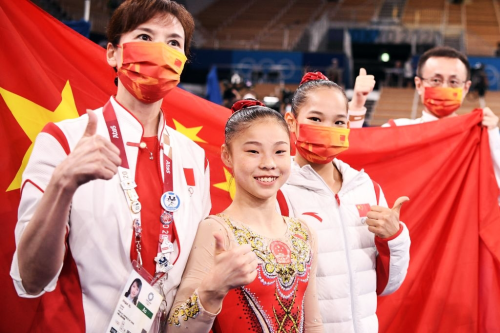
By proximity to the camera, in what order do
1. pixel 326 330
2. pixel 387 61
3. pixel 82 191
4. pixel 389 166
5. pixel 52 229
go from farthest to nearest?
1. pixel 387 61
2. pixel 389 166
3. pixel 326 330
4. pixel 82 191
5. pixel 52 229

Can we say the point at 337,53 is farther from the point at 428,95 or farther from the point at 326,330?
the point at 326,330

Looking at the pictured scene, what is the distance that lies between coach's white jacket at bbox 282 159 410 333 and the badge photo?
594 millimetres

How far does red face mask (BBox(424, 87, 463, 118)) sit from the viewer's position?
10.6ft

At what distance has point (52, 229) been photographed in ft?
4.93

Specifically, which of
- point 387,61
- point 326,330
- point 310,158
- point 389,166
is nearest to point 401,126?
point 389,166

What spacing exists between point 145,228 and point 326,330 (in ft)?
2.63

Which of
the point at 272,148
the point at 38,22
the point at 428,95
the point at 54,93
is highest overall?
the point at 428,95

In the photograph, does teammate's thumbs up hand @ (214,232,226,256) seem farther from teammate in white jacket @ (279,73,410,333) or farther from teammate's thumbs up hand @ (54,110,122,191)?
teammate in white jacket @ (279,73,410,333)

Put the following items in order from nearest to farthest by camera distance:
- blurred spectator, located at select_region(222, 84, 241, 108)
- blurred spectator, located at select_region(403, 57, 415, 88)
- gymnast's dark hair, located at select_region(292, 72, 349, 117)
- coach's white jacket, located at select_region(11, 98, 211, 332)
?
coach's white jacket, located at select_region(11, 98, 211, 332)
gymnast's dark hair, located at select_region(292, 72, 349, 117)
blurred spectator, located at select_region(222, 84, 241, 108)
blurred spectator, located at select_region(403, 57, 415, 88)

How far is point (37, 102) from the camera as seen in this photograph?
2.29 m

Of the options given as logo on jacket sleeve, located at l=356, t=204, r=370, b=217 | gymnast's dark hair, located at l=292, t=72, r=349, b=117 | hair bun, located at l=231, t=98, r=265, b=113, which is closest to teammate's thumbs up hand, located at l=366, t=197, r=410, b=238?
logo on jacket sleeve, located at l=356, t=204, r=370, b=217

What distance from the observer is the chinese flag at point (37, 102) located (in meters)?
1.79

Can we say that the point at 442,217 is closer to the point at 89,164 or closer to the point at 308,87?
the point at 308,87

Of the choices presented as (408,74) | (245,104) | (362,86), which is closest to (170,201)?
(245,104)
